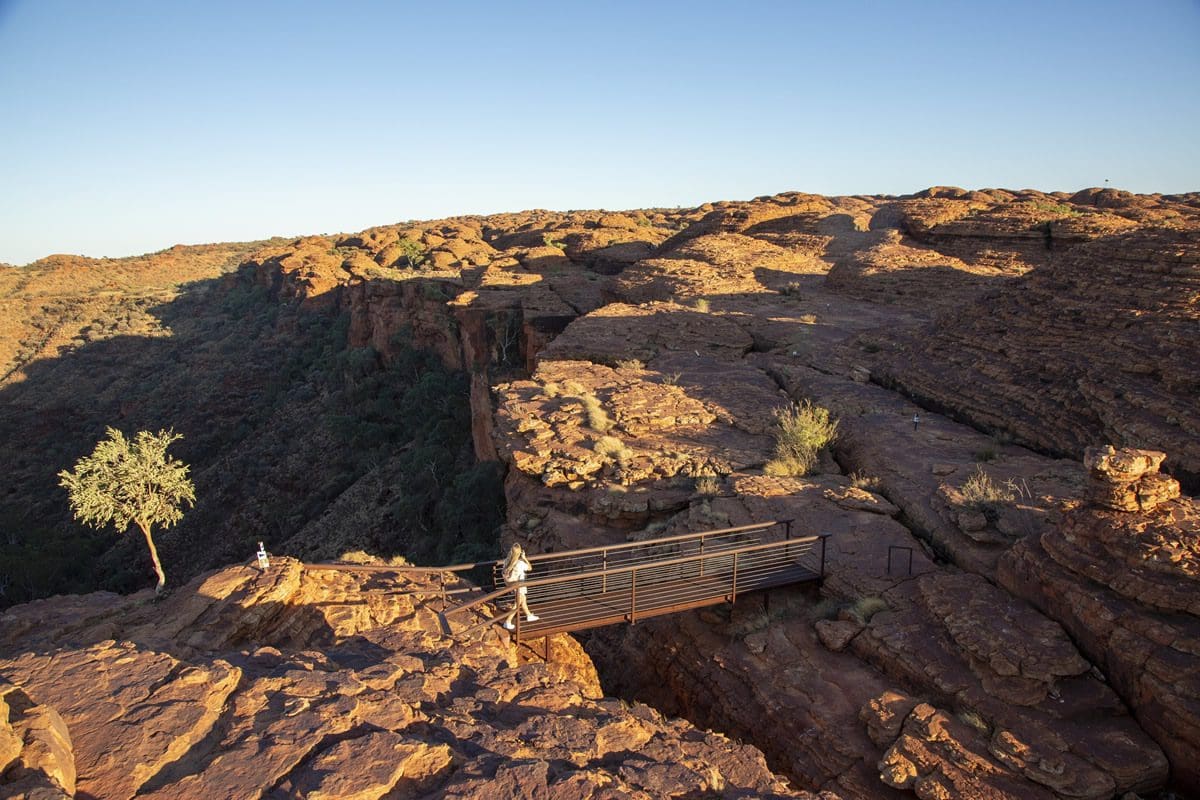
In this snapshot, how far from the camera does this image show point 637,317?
63.7ft

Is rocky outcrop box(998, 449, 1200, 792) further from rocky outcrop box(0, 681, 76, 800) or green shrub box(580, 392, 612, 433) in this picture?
rocky outcrop box(0, 681, 76, 800)

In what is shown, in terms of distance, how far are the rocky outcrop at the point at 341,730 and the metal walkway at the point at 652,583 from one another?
1.08 m

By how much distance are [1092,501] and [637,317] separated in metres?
14.0

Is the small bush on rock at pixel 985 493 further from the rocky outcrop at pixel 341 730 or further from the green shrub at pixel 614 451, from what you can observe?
the rocky outcrop at pixel 341 730

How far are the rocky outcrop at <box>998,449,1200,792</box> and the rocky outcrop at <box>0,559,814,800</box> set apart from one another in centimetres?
336

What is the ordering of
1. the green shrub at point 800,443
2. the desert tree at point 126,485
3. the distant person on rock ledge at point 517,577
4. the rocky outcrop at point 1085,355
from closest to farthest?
the distant person on rock ledge at point 517,577 → the rocky outcrop at point 1085,355 → the green shrub at point 800,443 → the desert tree at point 126,485

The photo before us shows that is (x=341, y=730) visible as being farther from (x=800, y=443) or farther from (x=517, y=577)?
(x=800, y=443)

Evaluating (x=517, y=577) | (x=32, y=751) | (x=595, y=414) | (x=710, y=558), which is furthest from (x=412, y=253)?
(x=32, y=751)

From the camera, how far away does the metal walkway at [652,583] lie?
7.21 m

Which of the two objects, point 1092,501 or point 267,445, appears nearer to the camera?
point 1092,501

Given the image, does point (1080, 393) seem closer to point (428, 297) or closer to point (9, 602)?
point (428, 297)

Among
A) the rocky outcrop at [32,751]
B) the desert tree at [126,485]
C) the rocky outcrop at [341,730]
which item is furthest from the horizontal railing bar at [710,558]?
the desert tree at [126,485]

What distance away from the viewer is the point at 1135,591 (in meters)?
5.71

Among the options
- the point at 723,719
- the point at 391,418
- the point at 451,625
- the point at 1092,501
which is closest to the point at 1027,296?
the point at 1092,501
